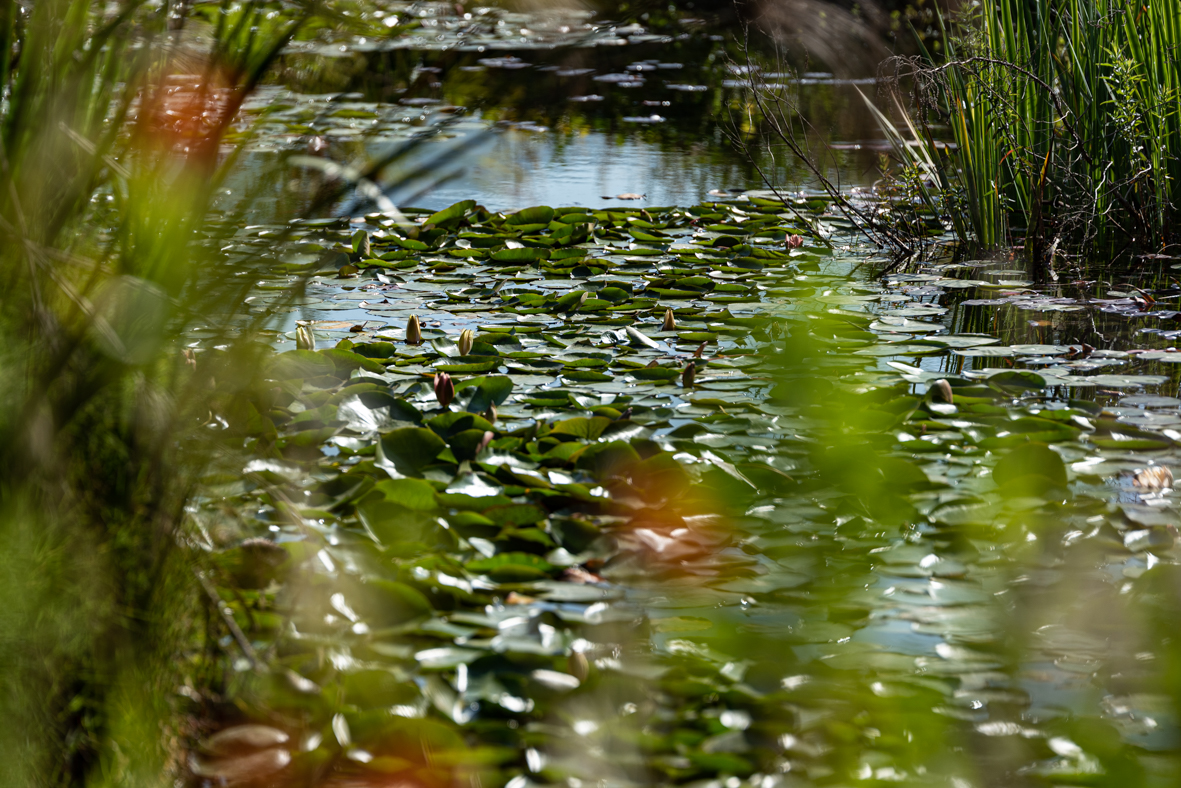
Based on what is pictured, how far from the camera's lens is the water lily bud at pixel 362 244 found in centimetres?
448

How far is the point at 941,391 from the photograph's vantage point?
2787 mm

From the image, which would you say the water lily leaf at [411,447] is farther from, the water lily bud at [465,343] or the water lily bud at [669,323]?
the water lily bud at [669,323]

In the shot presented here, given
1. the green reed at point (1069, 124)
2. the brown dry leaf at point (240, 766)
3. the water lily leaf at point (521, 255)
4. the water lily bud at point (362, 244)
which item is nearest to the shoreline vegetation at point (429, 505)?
the brown dry leaf at point (240, 766)

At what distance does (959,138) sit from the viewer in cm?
428

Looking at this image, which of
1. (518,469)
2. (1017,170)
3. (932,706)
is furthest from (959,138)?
(932,706)

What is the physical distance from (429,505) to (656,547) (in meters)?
0.46

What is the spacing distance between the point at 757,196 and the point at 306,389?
10.7 feet

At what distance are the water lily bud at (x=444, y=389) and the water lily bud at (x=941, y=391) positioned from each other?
121 cm

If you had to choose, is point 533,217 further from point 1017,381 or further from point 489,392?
point 1017,381

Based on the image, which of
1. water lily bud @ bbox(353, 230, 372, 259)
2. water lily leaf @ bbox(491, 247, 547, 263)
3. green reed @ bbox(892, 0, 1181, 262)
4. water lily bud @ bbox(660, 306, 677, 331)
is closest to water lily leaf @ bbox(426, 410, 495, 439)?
water lily bud @ bbox(660, 306, 677, 331)

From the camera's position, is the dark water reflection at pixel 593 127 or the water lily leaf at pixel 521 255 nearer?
the dark water reflection at pixel 593 127

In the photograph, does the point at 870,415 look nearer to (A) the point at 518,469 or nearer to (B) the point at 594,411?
(A) the point at 518,469

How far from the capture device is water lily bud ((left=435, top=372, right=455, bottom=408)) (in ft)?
9.16

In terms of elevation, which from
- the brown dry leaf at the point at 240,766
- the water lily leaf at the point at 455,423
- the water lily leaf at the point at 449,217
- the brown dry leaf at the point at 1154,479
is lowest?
the brown dry leaf at the point at 240,766
